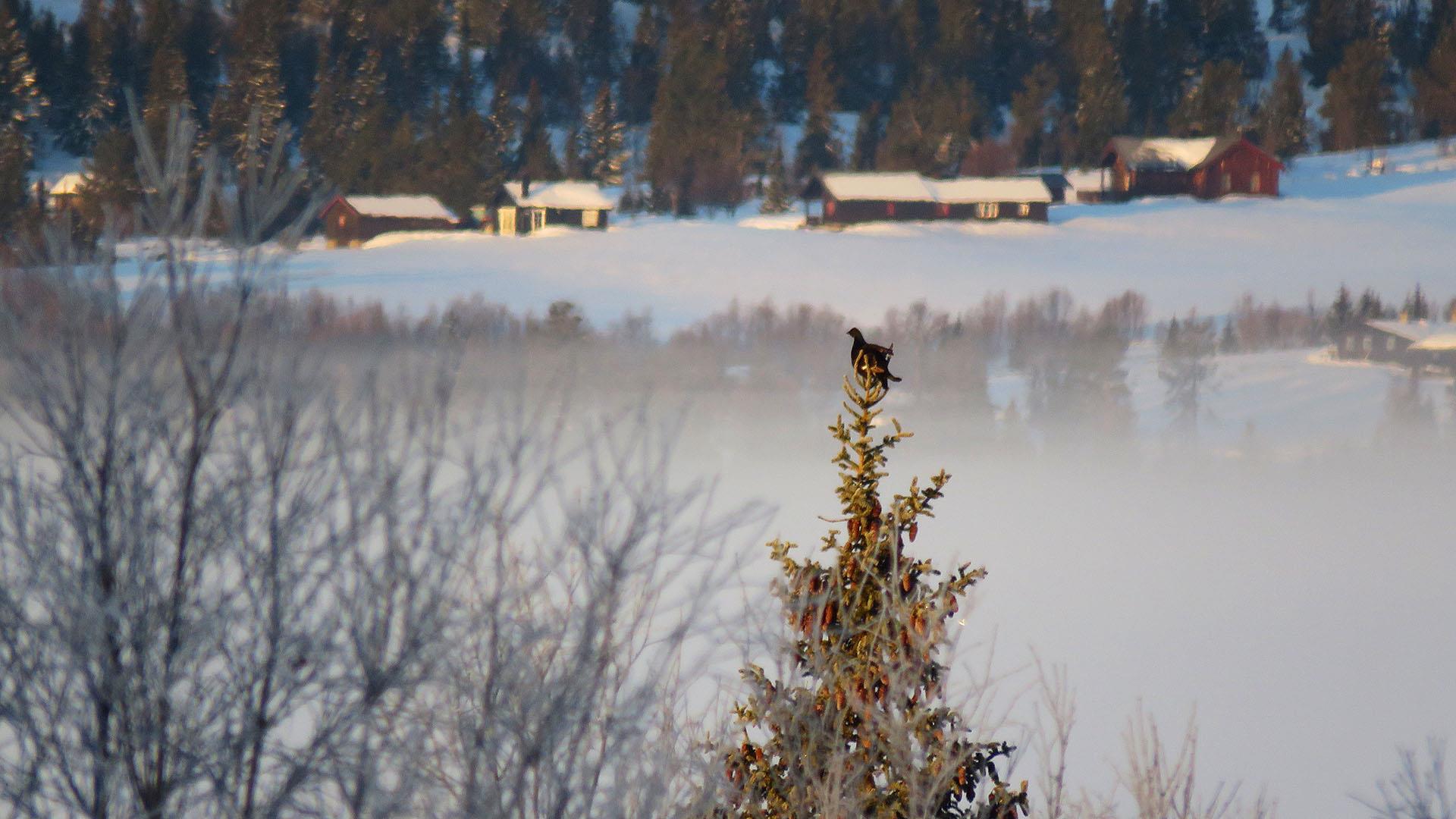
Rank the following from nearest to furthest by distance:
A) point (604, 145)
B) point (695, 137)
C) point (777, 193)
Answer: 1. point (777, 193)
2. point (604, 145)
3. point (695, 137)

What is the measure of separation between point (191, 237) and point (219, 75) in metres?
33.9

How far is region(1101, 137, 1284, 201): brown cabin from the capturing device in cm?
4303

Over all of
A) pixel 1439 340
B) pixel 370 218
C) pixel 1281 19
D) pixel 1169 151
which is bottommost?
pixel 1439 340

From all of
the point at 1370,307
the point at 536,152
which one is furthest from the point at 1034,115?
the point at 536,152

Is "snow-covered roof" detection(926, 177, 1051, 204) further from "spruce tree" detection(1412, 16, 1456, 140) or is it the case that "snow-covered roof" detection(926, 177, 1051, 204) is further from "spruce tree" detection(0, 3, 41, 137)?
"spruce tree" detection(0, 3, 41, 137)

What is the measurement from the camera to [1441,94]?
5028 centimetres

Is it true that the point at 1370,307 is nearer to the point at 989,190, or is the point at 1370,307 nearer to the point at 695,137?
the point at 989,190

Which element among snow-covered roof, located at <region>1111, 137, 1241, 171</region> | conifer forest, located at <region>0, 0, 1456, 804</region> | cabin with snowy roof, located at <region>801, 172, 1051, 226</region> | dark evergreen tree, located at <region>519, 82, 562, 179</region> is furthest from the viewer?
snow-covered roof, located at <region>1111, 137, 1241, 171</region>

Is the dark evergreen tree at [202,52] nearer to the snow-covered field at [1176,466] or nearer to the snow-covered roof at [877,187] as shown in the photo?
the snow-covered field at [1176,466]

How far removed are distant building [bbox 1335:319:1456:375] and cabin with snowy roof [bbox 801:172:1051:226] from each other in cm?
950

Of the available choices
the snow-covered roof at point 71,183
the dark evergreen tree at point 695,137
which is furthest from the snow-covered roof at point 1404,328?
the snow-covered roof at point 71,183

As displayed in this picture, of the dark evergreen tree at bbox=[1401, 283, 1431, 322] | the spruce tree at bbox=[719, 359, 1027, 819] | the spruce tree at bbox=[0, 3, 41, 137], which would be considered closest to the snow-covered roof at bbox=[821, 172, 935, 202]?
the dark evergreen tree at bbox=[1401, 283, 1431, 322]

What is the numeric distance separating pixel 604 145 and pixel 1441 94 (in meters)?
29.9

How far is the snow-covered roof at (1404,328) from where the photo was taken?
129 ft
